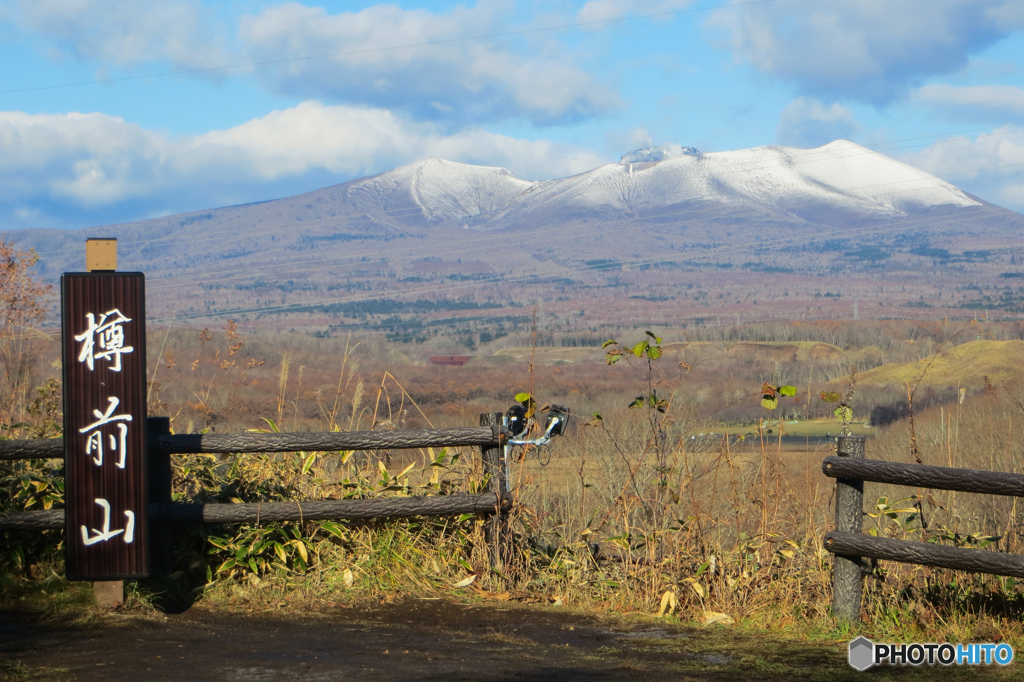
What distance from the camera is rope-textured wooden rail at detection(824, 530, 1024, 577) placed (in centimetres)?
500

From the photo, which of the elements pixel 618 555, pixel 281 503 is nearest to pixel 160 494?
pixel 281 503

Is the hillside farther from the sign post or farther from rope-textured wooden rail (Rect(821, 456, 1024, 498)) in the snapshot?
the sign post

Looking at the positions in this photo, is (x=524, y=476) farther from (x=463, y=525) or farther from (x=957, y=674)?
(x=957, y=674)

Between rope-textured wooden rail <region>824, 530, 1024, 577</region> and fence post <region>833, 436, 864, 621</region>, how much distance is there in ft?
0.29

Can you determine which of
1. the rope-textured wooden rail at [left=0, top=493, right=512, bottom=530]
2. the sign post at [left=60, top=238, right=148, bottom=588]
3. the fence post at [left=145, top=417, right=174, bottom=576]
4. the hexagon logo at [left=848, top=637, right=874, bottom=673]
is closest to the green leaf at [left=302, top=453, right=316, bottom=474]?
the rope-textured wooden rail at [left=0, top=493, right=512, bottom=530]

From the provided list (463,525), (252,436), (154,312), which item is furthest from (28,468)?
(154,312)

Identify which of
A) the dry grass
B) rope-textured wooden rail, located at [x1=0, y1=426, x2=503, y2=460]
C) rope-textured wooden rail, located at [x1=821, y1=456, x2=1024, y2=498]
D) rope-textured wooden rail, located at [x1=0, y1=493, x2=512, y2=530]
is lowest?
the dry grass

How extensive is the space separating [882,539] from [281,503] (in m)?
3.61

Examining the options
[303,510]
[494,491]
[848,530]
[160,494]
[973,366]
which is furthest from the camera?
[973,366]

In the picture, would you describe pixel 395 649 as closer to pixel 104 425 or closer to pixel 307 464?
pixel 104 425

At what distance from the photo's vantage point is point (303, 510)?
6.18 m

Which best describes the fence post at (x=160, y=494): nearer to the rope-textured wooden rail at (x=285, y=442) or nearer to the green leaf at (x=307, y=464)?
the rope-textured wooden rail at (x=285, y=442)
